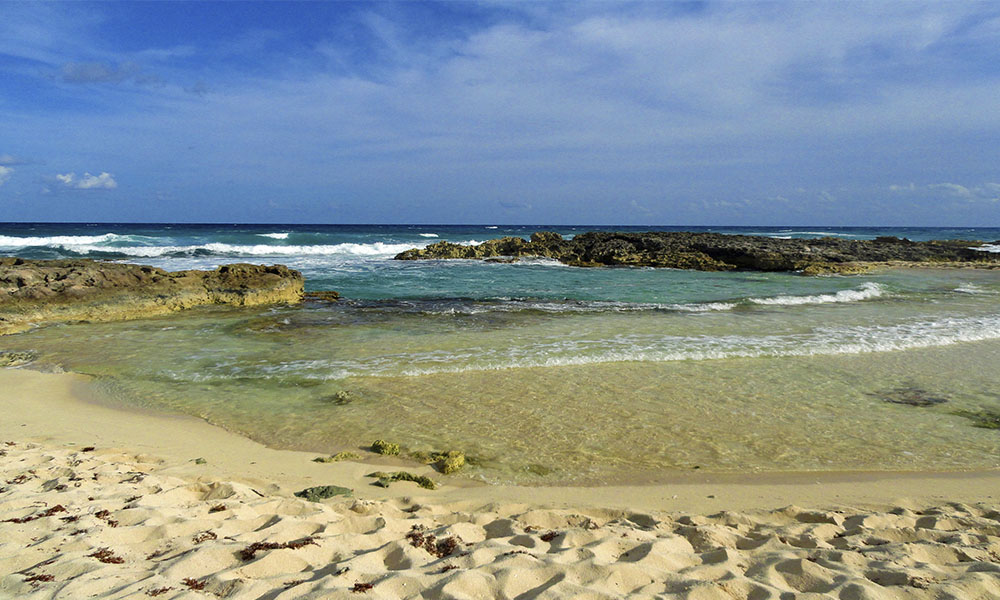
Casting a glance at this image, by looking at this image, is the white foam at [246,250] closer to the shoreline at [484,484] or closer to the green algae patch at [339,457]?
the shoreline at [484,484]

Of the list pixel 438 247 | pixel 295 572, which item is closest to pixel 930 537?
pixel 295 572

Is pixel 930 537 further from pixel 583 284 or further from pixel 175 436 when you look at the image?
pixel 583 284

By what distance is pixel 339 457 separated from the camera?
5.05m

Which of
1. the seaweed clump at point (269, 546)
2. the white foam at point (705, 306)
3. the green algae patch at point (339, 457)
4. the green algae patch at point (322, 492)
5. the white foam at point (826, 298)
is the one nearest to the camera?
the seaweed clump at point (269, 546)

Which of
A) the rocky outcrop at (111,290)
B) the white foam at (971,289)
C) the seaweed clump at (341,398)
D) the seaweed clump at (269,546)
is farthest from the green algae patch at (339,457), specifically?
the white foam at (971,289)

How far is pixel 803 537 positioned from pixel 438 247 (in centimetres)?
3079

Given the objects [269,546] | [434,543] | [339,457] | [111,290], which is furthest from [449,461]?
[111,290]

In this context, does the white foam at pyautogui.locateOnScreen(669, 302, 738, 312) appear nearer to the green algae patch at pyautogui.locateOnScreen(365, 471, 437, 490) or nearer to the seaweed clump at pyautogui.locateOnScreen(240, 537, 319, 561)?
the green algae patch at pyautogui.locateOnScreen(365, 471, 437, 490)

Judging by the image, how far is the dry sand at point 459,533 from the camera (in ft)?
9.27

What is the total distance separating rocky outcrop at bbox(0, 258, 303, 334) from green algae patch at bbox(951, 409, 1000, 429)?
1413 centimetres

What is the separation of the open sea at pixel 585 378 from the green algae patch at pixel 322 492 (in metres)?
0.97

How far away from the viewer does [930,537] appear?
3.50 metres

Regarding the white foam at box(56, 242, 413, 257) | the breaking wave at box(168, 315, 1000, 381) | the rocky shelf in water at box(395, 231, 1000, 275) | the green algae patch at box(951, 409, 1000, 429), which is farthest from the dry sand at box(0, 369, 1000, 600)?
the white foam at box(56, 242, 413, 257)

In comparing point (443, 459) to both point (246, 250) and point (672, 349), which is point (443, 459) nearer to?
point (672, 349)
